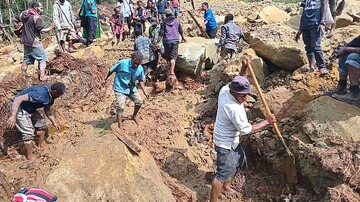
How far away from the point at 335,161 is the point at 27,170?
4282 millimetres

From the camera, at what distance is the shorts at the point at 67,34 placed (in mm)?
8898

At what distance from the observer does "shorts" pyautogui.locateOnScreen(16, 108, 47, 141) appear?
5520 mm

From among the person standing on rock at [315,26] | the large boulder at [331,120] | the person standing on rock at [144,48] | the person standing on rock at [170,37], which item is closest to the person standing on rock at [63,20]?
the person standing on rock at [144,48]

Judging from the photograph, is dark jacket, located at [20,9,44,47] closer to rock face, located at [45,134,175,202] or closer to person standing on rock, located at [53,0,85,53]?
person standing on rock, located at [53,0,85,53]

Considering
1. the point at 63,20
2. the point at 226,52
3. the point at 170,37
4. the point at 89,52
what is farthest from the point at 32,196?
the point at 89,52

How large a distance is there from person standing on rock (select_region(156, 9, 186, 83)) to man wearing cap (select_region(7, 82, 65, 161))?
2896 mm

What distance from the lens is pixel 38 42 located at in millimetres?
6965

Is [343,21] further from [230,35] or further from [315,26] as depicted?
[315,26]

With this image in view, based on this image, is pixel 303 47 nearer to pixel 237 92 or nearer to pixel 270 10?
pixel 237 92

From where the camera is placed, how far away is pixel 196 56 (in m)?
8.18

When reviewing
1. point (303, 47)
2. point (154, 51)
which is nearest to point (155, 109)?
point (154, 51)

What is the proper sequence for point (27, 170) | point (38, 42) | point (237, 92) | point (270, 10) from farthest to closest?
point (270, 10), point (38, 42), point (27, 170), point (237, 92)

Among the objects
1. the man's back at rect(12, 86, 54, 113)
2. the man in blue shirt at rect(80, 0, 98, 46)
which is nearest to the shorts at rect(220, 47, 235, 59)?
the man in blue shirt at rect(80, 0, 98, 46)

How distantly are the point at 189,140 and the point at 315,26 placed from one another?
2722 mm
